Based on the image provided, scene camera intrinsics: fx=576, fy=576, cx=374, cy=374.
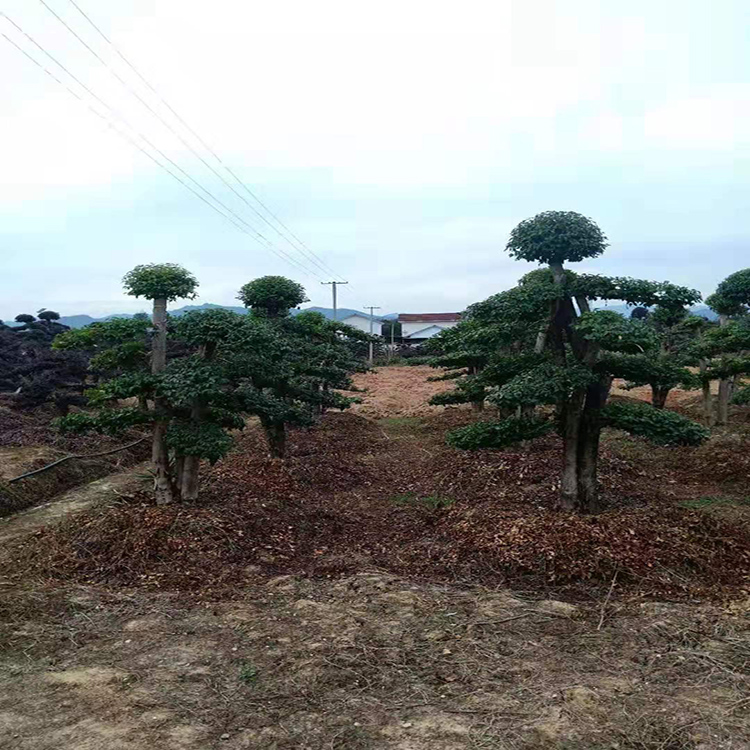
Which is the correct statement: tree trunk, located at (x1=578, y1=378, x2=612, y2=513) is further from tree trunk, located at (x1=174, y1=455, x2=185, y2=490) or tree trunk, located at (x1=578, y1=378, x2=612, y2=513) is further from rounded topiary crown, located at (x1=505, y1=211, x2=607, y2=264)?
tree trunk, located at (x1=174, y1=455, x2=185, y2=490)

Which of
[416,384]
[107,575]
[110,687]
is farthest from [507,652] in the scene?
[416,384]

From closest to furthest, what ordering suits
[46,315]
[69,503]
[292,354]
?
[69,503], [292,354], [46,315]

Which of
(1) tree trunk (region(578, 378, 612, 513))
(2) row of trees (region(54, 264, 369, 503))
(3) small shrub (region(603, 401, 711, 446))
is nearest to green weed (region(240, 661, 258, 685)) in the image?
(2) row of trees (region(54, 264, 369, 503))

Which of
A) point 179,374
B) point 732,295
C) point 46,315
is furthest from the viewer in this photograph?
point 46,315

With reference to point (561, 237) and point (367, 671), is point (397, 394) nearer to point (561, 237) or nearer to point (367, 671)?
point (561, 237)

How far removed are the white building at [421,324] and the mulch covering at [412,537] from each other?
49088 mm

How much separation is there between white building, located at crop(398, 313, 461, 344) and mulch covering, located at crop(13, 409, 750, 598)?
4909 centimetres

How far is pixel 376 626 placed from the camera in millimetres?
4680

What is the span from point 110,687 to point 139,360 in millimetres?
4158

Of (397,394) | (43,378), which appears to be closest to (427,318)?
Result: (397,394)

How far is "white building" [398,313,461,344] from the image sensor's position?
193ft

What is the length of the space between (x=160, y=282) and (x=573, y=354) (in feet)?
16.1

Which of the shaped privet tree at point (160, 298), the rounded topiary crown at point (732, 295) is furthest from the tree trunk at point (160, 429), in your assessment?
the rounded topiary crown at point (732, 295)

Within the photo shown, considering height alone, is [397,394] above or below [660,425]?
below
